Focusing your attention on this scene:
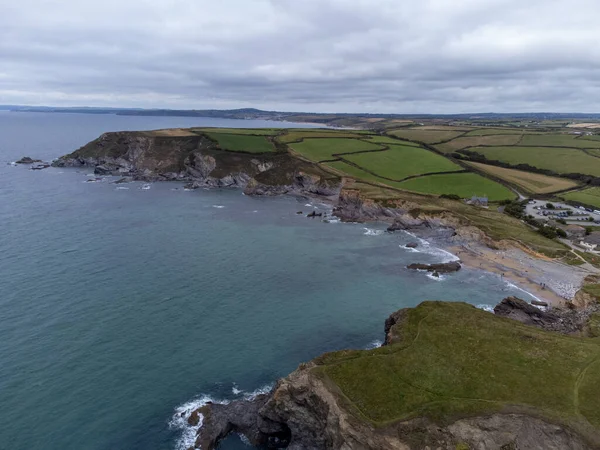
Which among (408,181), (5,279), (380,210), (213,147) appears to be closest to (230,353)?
(5,279)

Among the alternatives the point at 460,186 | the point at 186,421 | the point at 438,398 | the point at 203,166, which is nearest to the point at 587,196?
the point at 460,186

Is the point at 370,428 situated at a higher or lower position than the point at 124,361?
higher

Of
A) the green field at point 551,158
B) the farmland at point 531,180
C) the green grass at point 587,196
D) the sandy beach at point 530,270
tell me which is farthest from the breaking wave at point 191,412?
the green field at point 551,158

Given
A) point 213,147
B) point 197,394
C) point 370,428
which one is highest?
point 213,147

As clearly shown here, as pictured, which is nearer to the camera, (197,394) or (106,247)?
(197,394)

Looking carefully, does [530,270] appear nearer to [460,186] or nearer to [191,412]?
[460,186]

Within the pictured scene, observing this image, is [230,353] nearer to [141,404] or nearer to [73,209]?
[141,404]

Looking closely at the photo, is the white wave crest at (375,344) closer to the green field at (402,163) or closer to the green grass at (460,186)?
the green grass at (460,186)
